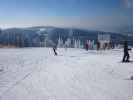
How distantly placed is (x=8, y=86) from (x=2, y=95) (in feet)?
4.39

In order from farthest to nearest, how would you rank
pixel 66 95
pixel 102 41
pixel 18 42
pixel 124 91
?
pixel 18 42 → pixel 102 41 → pixel 124 91 → pixel 66 95

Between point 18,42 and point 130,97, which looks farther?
point 18,42

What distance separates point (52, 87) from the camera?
7.61 metres

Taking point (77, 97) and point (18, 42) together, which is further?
point (18, 42)

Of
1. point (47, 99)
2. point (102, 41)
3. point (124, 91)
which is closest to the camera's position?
point (47, 99)

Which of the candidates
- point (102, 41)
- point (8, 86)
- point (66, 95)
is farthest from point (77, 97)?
point (102, 41)

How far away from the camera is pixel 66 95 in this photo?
6.45 metres

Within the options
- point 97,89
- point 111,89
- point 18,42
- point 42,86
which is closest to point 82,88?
point 97,89

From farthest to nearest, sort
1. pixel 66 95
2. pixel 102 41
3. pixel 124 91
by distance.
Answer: pixel 102 41 < pixel 124 91 < pixel 66 95

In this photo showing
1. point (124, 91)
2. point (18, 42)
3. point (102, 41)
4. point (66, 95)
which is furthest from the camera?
point (18, 42)

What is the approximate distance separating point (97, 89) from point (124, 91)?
928 millimetres

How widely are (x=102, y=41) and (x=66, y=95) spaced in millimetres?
31273

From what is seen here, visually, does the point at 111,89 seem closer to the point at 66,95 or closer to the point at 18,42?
the point at 66,95

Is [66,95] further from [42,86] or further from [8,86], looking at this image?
[8,86]
